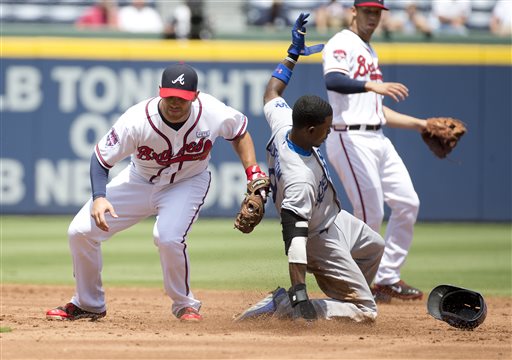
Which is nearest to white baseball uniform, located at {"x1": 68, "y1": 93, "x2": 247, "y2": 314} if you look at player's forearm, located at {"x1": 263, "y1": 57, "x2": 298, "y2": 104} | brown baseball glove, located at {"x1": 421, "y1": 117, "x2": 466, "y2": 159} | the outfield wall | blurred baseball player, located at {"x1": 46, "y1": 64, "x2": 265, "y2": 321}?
blurred baseball player, located at {"x1": 46, "y1": 64, "x2": 265, "y2": 321}

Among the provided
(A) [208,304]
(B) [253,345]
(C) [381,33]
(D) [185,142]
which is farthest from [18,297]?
(C) [381,33]

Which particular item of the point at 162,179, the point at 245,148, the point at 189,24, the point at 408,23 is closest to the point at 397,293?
the point at 245,148

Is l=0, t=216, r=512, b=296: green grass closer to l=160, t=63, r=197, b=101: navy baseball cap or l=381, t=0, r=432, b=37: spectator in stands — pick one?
l=160, t=63, r=197, b=101: navy baseball cap

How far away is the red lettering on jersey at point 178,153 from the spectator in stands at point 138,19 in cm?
870

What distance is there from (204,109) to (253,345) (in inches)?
65.4

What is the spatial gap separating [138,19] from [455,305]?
31.2 feet

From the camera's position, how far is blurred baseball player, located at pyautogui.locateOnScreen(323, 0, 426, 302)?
300 inches

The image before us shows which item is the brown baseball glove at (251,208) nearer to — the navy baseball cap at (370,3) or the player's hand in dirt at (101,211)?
the player's hand in dirt at (101,211)

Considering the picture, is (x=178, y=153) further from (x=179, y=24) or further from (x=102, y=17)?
(x=102, y=17)

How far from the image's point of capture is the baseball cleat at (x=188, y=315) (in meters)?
6.34

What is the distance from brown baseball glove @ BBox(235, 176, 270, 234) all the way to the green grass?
978 millimetres

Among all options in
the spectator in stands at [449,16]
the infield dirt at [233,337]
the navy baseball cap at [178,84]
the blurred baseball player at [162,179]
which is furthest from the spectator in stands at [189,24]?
the navy baseball cap at [178,84]

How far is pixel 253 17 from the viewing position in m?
15.6

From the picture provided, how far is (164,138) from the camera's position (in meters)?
6.13
